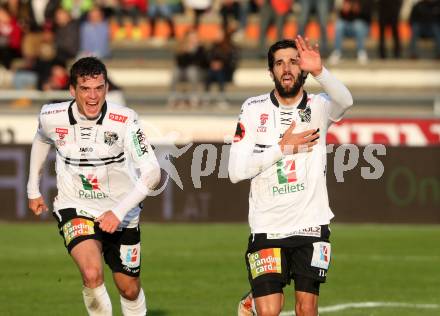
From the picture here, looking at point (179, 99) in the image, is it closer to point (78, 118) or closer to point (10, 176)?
point (10, 176)

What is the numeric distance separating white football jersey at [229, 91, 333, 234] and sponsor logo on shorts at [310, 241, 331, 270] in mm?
159

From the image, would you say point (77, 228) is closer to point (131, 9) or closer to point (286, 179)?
point (286, 179)

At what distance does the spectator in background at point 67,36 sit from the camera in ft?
83.7

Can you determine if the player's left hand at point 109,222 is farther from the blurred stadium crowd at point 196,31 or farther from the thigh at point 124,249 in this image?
the blurred stadium crowd at point 196,31

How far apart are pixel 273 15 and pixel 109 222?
17.8 m

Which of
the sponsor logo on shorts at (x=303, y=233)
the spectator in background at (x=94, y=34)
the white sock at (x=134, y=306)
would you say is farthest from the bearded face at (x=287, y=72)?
the spectator in background at (x=94, y=34)

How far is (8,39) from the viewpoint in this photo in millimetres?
26734

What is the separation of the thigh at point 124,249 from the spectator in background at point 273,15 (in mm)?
16353

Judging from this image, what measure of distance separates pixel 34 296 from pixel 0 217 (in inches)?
295

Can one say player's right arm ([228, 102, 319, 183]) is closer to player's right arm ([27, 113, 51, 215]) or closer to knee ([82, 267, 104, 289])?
knee ([82, 267, 104, 289])

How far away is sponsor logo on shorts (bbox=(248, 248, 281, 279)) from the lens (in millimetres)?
9133

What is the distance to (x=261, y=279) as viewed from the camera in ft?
30.0

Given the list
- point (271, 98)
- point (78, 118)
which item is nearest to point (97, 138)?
point (78, 118)

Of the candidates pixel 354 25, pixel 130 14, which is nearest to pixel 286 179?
pixel 354 25
